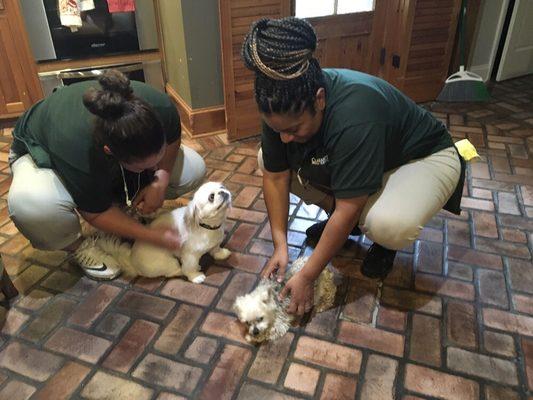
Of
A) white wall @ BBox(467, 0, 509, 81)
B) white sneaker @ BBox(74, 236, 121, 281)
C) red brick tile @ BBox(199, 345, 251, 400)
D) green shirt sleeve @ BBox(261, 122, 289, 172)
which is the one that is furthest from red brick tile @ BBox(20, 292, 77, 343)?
white wall @ BBox(467, 0, 509, 81)

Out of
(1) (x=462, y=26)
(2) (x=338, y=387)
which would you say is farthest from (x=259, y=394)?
(1) (x=462, y=26)

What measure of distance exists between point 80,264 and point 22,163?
399 millimetres

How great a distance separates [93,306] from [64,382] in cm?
29

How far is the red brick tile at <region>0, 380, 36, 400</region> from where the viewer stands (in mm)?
1199

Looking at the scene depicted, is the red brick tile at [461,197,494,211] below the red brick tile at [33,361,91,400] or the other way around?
the other way around

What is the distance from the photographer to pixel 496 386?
1.19 m

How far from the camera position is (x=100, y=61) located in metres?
2.87

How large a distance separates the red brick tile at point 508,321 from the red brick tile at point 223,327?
77 centimetres

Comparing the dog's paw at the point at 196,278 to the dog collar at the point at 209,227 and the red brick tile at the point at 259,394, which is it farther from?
the red brick tile at the point at 259,394

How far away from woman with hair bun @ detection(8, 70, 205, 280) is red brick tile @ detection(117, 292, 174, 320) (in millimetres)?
127

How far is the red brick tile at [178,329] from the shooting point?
1.33 m

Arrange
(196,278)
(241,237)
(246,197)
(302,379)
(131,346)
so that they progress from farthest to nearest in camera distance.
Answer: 1. (246,197)
2. (241,237)
3. (196,278)
4. (131,346)
5. (302,379)

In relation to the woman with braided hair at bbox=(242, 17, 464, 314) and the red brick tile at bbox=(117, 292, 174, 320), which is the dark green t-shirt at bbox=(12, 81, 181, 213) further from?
the woman with braided hair at bbox=(242, 17, 464, 314)

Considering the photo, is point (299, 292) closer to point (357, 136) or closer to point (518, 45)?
point (357, 136)
